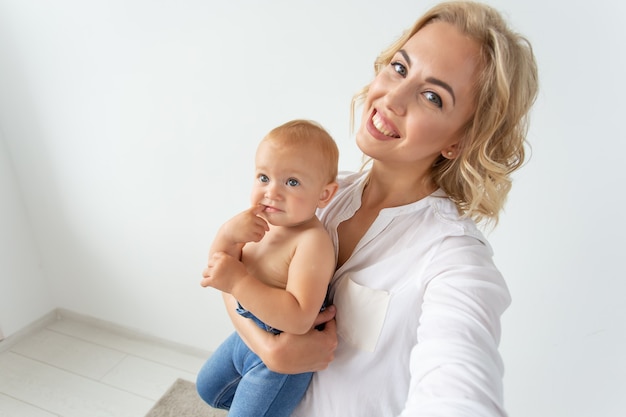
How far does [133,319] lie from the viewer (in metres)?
2.38

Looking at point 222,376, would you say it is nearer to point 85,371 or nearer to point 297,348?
point 297,348

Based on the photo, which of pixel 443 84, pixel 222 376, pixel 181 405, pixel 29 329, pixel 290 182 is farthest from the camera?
pixel 29 329

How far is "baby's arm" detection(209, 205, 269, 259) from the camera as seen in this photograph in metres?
0.94

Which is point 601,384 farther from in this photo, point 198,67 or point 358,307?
point 198,67

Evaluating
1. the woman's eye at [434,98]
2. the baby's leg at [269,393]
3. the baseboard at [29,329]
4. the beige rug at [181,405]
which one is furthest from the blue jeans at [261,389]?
the baseboard at [29,329]

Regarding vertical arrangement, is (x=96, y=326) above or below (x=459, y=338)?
below

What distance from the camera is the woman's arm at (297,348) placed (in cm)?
87

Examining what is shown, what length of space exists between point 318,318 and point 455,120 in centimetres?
51

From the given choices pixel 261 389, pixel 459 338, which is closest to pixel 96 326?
pixel 261 389

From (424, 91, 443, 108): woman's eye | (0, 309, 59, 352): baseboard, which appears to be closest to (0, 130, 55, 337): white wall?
(0, 309, 59, 352): baseboard

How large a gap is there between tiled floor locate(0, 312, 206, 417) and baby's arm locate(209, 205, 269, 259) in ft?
4.82

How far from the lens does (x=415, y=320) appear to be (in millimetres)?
838

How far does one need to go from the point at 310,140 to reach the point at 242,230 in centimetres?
25

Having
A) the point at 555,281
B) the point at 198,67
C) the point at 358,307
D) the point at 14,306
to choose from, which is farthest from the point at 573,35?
the point at 14,306
